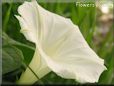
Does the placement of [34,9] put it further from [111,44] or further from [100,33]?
[100,33]

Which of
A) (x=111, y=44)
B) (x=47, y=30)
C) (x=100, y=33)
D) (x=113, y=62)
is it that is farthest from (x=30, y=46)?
(x=100, y=33)

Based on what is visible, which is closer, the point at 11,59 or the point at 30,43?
the point at 11,59

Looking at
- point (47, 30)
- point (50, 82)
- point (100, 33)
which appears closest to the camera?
point (47, 30)
